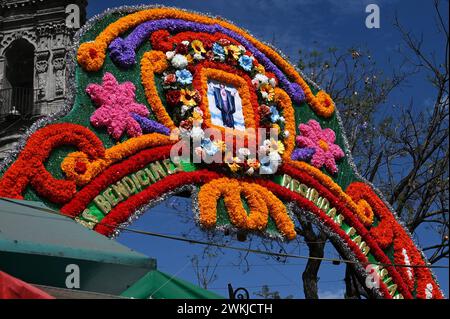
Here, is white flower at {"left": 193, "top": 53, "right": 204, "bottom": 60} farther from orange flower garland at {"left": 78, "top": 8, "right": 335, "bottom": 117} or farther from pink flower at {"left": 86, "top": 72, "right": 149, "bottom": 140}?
pink flower at {"left": 86, "top": 72, "right": 149, "bottom": 140}

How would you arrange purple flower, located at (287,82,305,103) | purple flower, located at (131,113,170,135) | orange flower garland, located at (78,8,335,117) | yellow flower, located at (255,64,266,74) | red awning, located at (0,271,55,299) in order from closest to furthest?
red awning, located at (0,271,55,299) < orange flower garland, located at (78,8,335,117) < purple flower, located at (131,113,170,135) < yellow flower, located at (255,64,266,74) < purple flower, located at (287,82,305,103)

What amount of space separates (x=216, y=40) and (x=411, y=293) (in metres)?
4.78

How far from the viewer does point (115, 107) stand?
Result: 29.5 ft

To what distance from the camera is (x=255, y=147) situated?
10109 mm

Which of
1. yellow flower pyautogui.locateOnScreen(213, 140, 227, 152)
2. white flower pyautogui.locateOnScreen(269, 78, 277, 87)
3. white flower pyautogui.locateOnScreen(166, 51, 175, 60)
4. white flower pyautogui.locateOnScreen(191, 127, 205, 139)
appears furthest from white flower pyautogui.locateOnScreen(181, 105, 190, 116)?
white flower pyautogui.locateOnScreen(269, 78, 277, 87)

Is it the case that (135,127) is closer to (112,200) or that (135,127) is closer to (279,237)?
(112,200)

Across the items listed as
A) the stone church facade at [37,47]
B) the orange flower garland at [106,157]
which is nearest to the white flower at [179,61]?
the orange flower garland at [106,157]

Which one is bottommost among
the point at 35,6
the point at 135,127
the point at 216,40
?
the point at 135,127

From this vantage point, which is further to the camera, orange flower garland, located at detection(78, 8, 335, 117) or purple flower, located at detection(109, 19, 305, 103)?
purple flower, located at detection(109, 19, 305, 103)

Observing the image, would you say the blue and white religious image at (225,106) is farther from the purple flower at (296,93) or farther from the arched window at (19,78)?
the arched window at (19,78)

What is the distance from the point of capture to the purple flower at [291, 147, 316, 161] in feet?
34.9

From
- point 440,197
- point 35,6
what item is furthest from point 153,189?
point 35,6

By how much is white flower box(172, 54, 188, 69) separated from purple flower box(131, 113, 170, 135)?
93 centimetres
